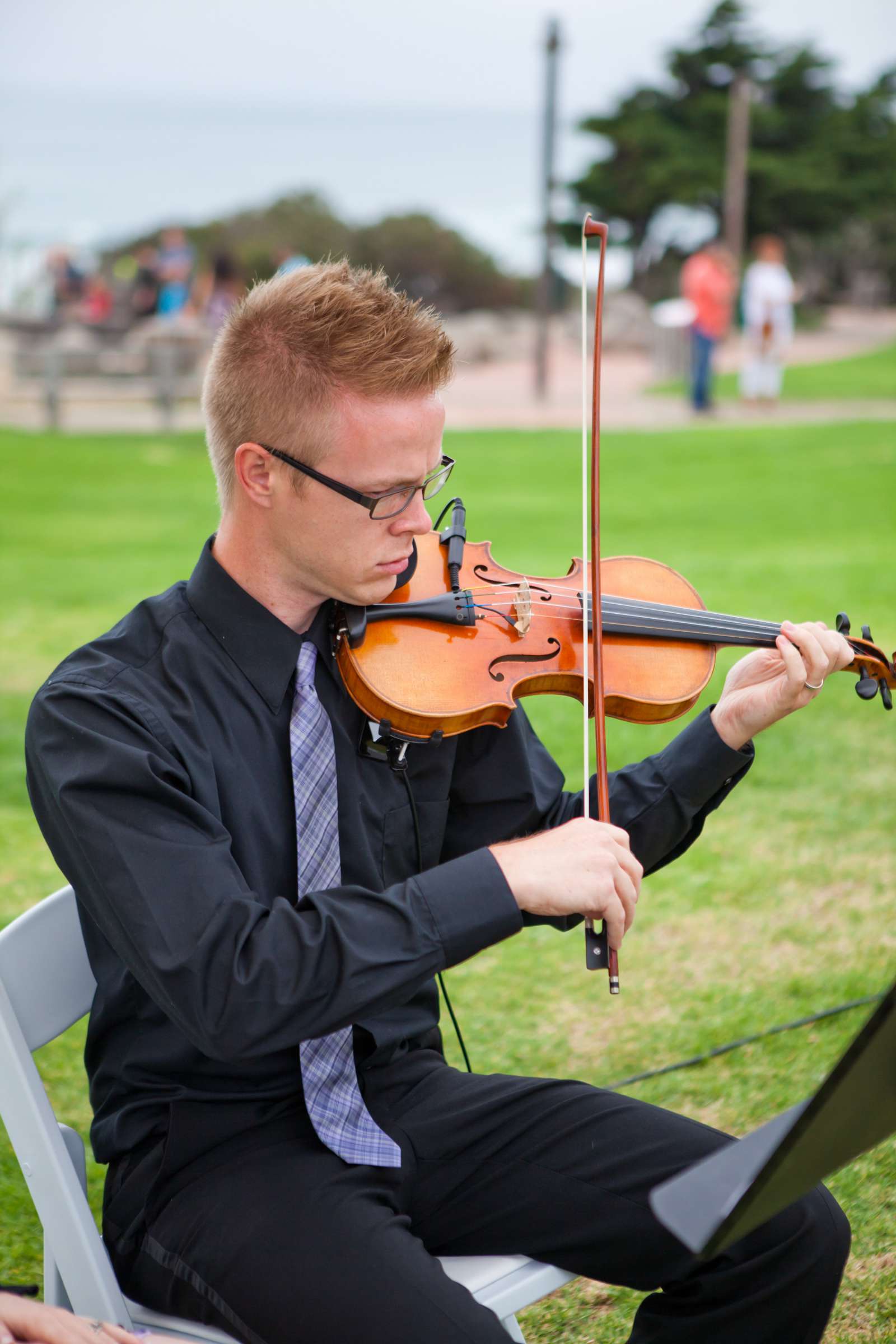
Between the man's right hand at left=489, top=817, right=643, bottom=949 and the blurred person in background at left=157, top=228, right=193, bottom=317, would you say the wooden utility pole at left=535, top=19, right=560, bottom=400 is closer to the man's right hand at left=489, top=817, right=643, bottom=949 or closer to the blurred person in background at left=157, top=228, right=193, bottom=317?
the blurred person in background at left=157, top=228, right=193, bottom=317

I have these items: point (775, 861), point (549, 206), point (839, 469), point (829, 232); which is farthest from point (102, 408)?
point (829, 232)

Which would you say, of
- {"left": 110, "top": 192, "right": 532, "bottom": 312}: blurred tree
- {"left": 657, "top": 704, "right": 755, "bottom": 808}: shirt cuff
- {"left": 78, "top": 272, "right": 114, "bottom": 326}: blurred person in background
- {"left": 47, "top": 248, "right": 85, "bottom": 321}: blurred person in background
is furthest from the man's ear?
{"left": 110, "top": 192, "right": 532, "bottom": 312}: blurred tree

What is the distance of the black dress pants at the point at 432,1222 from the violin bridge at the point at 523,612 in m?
0.69

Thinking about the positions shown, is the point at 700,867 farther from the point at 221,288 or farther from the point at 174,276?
the point at 174,276

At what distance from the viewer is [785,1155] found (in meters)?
1.18

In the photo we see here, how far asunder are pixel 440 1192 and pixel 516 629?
859 mm

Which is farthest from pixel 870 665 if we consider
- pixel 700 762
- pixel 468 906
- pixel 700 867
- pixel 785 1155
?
pixel 700 867

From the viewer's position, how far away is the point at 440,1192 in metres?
1.77

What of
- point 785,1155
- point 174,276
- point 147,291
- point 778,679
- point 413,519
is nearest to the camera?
point 785,1155

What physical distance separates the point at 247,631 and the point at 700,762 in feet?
2.30

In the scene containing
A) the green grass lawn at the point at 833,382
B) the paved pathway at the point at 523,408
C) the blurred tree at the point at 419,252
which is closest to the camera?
the paved pathway at the point at 523,408

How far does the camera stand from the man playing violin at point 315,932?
60.0 inches

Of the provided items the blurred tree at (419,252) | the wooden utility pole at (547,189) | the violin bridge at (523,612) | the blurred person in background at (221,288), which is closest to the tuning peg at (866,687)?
the violin bridge at (523,612)

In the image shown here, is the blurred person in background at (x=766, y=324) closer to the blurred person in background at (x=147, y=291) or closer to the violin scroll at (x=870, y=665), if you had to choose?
the blurred person in background at (x=147, y=291)
